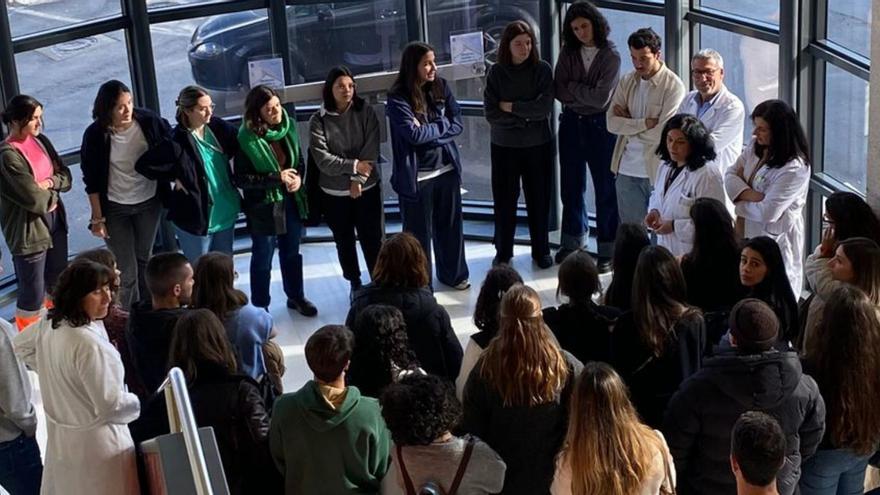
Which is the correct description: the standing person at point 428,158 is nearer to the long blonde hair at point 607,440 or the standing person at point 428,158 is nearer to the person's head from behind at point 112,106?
the person's head from behind at point 112,106

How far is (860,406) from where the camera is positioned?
13.5 feet

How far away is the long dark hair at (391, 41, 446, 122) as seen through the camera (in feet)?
23.0

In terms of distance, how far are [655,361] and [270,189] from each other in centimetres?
309

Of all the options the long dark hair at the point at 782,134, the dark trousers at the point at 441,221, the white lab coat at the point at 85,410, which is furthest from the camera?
the dark trousers at the point at 441,221

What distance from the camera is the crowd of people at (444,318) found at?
389 centimetres

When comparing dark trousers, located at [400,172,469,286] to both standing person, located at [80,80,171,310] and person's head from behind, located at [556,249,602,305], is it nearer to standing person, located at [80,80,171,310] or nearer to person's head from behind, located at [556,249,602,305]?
standing person, located at [80,80,171,310]

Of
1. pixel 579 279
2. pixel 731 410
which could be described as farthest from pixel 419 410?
pixel 579 279

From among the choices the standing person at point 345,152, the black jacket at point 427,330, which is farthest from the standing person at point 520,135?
the black jacket at point 427,330

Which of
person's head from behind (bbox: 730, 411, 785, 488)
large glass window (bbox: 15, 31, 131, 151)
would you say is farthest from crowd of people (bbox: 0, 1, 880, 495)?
large glass window (bbox: 15, 31, 131, 151)

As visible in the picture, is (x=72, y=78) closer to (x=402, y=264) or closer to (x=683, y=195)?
(x=402, y=264)

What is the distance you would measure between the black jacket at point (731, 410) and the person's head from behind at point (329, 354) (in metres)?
1.03

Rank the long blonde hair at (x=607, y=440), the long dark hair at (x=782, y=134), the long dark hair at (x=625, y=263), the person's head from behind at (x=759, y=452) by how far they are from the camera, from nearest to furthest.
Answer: the person's head from behind at (x=759, y=452)
the long blonde hair at (x=607, y=440)
the long dark hair at (x=625, y=263)
the long dark hair at (x=782, y=134)

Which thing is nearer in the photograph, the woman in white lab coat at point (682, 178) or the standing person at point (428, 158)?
the woman in white lab coat at point (682, 178)

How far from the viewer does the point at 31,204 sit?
6629 mm
